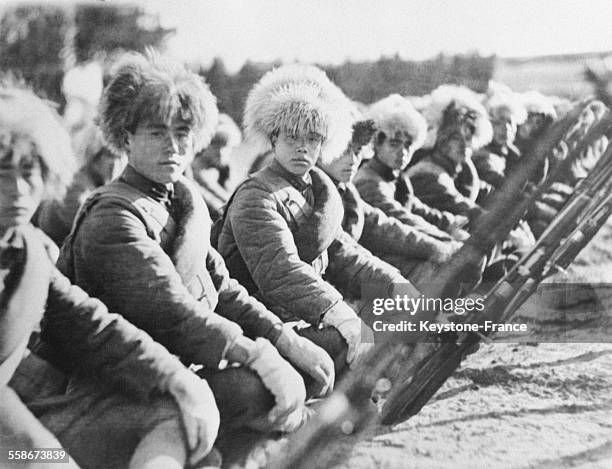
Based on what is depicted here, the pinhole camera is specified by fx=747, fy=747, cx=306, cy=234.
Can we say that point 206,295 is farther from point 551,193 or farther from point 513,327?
point 551,193

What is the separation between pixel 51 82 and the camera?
3236mm

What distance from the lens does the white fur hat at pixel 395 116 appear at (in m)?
3.39

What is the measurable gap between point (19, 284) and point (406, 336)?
5.44ft

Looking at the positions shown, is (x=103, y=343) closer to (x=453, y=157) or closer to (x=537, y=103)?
(x=453, y=157)

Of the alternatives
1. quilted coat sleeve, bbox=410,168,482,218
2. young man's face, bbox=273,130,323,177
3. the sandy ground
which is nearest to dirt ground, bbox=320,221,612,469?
the sandy ground

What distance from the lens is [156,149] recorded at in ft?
10.4

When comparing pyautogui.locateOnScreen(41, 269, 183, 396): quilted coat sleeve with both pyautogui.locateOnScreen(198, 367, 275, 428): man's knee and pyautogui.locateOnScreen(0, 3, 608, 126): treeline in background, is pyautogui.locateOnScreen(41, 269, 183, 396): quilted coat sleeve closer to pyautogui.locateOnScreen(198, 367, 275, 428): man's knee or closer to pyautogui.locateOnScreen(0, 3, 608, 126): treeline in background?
pyautogui.locateOnScreen(198, 367, 275, 428): man's knee

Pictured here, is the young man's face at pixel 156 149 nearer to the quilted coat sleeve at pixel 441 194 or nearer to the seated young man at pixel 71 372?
the seated young man at pixel 71 372

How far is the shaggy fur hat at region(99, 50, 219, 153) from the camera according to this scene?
3156mm

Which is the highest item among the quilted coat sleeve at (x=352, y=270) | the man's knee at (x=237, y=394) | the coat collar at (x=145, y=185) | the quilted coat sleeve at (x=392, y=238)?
the coat collar at (x=145, y=185)

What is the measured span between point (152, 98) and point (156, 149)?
22cm

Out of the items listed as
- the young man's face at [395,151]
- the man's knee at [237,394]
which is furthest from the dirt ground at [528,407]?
the young man's face at [395,151]

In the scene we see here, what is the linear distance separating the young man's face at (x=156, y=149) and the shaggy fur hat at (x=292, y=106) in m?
0.34

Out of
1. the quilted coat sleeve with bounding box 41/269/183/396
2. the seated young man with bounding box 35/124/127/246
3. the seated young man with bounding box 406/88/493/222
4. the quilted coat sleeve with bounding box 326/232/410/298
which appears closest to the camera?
the quilted coat sleeve with bounding box 41/269/183/396
